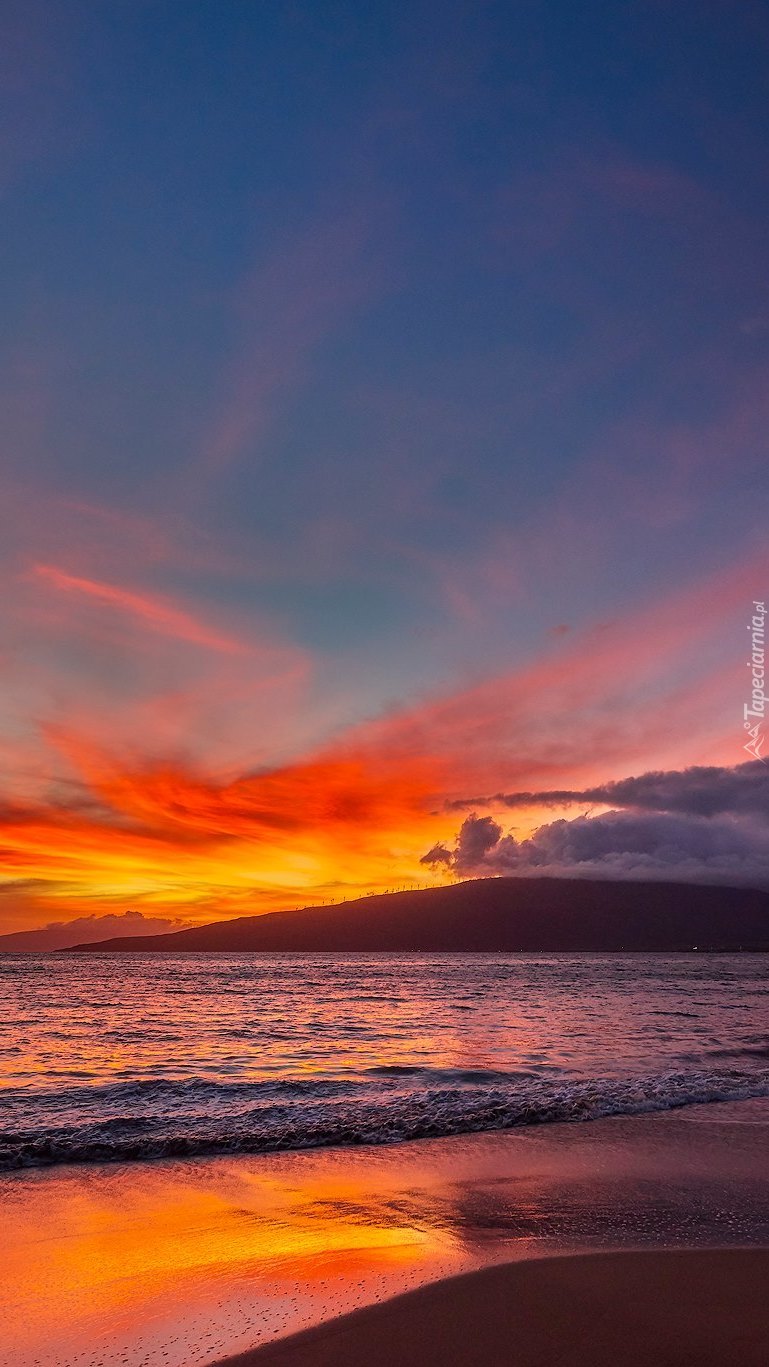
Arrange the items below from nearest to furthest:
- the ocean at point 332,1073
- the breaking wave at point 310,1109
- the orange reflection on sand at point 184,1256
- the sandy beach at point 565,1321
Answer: the sandy beach at point 565,1321
the orange reflection on sand at point 184,1256
the breaking wave at point 310,1109
the ocean at point 332,1073

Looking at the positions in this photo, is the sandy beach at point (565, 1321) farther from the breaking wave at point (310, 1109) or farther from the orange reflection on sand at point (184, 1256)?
the breaking wave at point (310, 1109)

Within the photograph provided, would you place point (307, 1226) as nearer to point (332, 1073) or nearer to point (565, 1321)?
point (565, 1321)

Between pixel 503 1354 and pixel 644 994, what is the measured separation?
57.5 m

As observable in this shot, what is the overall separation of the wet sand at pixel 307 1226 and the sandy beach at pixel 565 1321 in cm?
21

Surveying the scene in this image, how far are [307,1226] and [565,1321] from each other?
11.6 feet

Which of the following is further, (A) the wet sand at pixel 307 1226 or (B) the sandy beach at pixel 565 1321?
(A) the wet sand at pixel 307 1226

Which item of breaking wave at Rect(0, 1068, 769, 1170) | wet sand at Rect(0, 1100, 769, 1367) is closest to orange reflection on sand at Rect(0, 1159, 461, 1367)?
wet sand at Rect(0, 1100, 769, 1367)

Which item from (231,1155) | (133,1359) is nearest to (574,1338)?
(133,1359)

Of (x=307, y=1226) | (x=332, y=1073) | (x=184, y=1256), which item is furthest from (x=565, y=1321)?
(x=332, y=1073)

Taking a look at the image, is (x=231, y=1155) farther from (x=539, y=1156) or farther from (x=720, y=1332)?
(x=720, y=1332)

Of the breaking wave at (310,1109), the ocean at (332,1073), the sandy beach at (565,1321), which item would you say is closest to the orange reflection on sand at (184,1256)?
the sandy beach at (565,1321)

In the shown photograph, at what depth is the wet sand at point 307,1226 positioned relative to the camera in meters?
6.26

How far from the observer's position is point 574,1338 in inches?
231

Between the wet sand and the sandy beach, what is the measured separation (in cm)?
21
